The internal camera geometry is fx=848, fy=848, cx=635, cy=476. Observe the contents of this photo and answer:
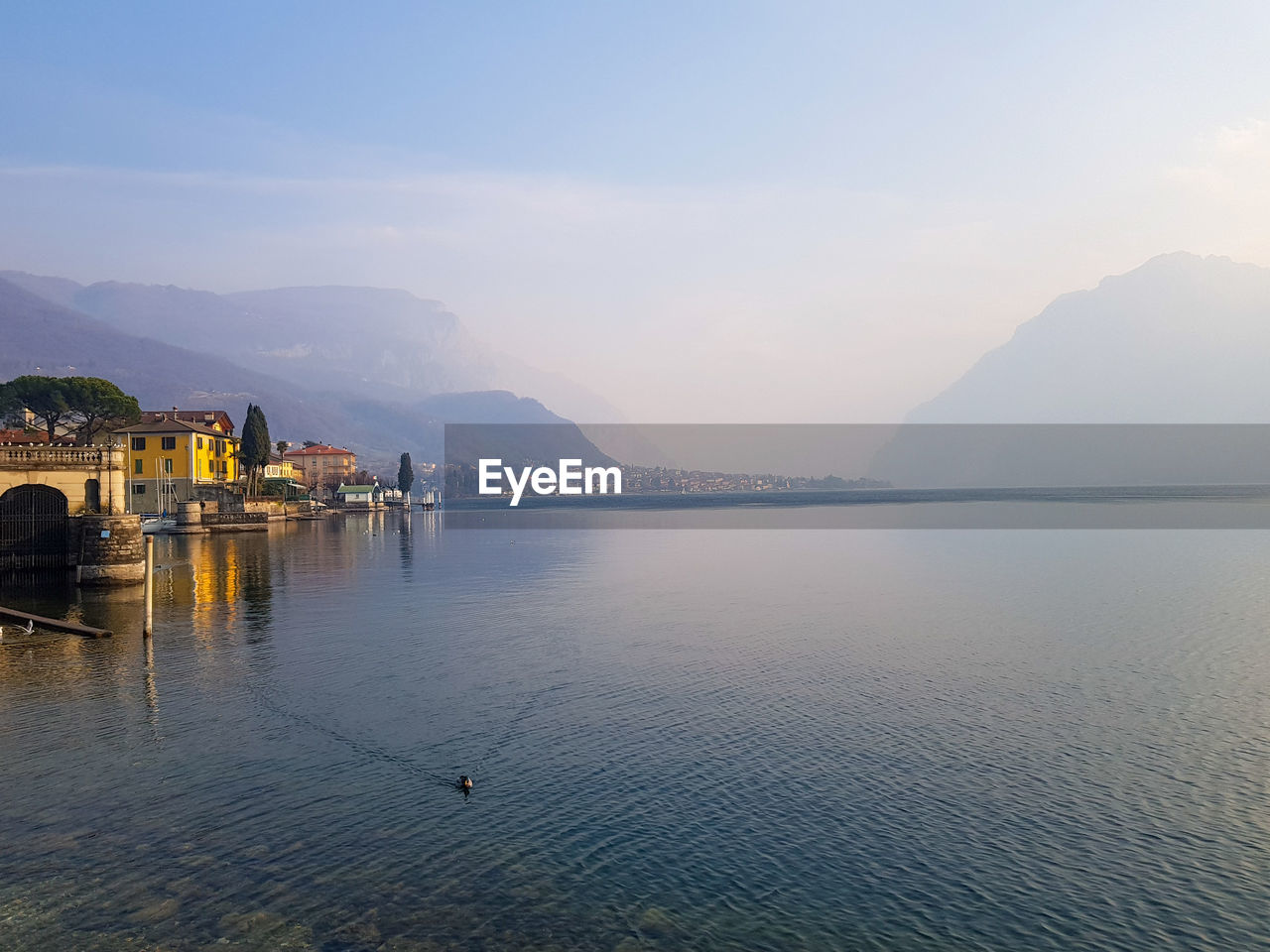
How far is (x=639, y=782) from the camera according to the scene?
2292 centimetres

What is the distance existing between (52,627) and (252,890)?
34700 mm

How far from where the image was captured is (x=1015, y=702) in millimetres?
31156

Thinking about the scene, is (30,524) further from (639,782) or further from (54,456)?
(639,782)

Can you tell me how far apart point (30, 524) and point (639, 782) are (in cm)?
6152

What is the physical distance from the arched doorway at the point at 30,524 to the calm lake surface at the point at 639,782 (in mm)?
18696

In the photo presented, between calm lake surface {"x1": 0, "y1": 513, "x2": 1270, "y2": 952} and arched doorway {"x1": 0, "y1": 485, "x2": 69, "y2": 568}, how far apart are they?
18696 millimetres

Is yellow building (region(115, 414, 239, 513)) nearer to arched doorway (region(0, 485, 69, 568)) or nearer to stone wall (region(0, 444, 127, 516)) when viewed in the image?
arched doorway (region(0, 485, 69, 568))

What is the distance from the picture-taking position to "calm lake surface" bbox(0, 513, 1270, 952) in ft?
52.5

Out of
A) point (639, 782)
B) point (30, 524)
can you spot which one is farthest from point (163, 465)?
point (639, 782)

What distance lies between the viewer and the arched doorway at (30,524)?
63.3 metres

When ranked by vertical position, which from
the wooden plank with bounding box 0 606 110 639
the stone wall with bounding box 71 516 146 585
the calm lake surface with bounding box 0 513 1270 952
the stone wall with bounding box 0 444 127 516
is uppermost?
the stone wall with bounding box 0 444 127 516

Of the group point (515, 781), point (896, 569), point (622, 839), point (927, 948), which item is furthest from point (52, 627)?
point (896, 569)

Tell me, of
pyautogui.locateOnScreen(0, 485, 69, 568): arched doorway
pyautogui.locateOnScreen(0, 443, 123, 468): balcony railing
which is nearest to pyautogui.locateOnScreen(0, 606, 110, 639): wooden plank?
pyautogui.locateOnScreen(0, 443, 123, 468): balcony railing

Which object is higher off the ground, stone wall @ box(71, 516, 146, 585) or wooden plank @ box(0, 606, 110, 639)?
stone wall @ box(71, 516, 146, 585)
